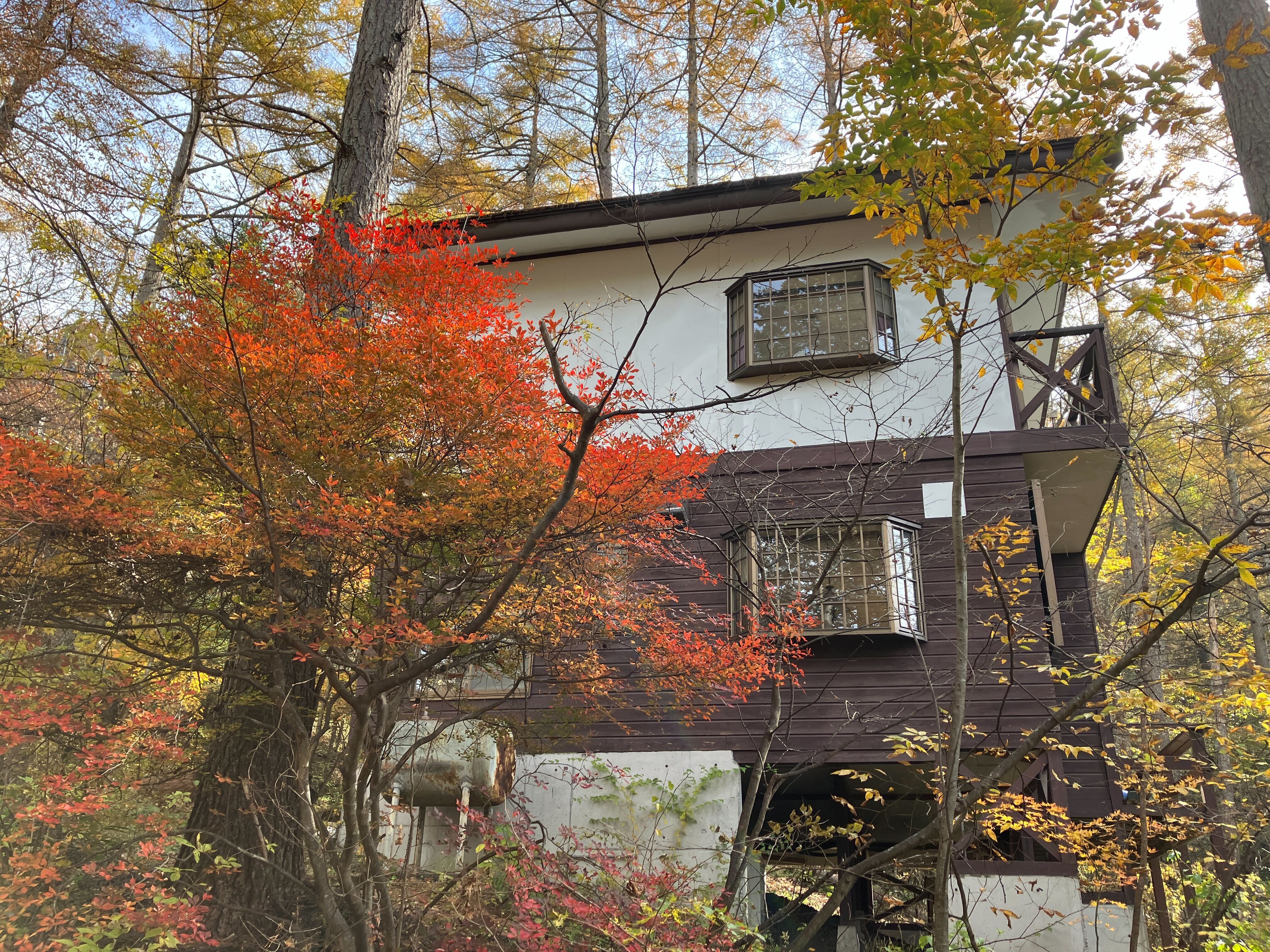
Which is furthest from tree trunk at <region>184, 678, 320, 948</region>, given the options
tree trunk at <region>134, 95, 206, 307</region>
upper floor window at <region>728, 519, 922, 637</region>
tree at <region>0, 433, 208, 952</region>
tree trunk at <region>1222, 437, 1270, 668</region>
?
tree trunk at <region>1222, 437, 1270, 668</region>

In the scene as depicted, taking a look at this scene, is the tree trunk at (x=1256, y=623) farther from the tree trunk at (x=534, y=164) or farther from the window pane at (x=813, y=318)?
the tree trunk at (x=534, y=164)

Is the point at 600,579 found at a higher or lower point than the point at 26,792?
higher

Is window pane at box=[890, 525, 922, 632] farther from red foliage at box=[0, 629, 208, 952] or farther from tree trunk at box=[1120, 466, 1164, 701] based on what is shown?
red foliage at box=[0, 629, 208, 952]

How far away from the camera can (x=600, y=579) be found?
5.88 metres

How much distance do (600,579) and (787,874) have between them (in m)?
14.9

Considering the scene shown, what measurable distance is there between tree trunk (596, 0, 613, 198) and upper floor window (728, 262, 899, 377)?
5945 millimetres

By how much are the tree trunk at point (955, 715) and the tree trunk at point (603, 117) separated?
35.8ft

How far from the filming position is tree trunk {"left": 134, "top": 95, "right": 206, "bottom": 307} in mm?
8500

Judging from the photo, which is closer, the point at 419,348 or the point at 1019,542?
the point at 419,348

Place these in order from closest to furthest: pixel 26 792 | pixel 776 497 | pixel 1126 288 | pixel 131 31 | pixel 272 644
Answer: pixel 1126 288 < pixel 272 644 < pixel 26 792 < pixel 776 497 < pixel 131 31

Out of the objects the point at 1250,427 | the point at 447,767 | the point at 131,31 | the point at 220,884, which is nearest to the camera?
the point at 220,884

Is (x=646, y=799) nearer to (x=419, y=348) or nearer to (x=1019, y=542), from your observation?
(x=1019, y=542)

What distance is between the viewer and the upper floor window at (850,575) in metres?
7.25

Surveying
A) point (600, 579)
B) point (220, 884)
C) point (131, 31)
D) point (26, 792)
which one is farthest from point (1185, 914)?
point (131, 31)
